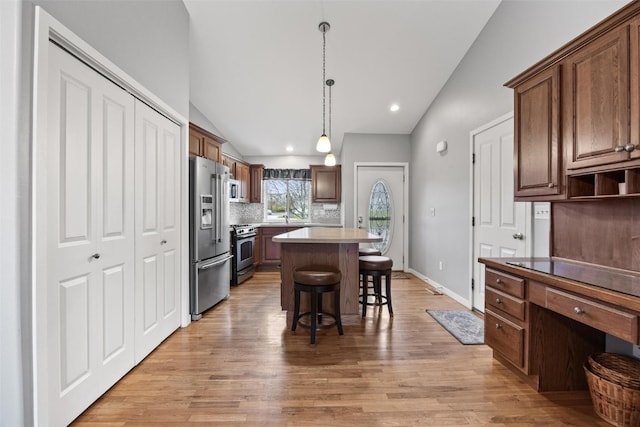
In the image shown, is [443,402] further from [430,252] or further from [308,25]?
[308,25]

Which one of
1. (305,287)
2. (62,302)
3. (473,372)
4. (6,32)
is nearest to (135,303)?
(62,302)

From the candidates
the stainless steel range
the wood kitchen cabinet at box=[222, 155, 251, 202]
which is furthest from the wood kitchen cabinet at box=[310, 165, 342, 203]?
the stainless steel range

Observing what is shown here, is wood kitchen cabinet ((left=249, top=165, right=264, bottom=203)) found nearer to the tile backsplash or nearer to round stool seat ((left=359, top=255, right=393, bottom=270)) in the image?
the tile backsplash

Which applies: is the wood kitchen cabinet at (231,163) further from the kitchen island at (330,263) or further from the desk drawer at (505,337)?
the desk drawer at (505,337)

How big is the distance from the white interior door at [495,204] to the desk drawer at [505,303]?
30.6 inches

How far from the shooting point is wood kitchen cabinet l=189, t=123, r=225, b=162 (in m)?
3.47

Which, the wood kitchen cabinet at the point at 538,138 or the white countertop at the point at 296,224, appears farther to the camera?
the white countertop at the point at 296,224

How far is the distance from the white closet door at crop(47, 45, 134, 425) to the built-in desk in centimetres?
262

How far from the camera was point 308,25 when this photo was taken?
3.24m

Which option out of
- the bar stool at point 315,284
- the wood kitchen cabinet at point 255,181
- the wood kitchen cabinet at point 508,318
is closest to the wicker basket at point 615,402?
the wood kitchen cabinet at point 508,318

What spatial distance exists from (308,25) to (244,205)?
4.03 m

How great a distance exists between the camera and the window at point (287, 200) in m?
6.61

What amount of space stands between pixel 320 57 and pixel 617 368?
3829mm

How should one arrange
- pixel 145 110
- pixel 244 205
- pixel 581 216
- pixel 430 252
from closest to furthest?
1. pixel 581 216
2. pixel 145 110
3. pixel 430 252
4. pixel 244 205
